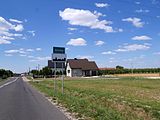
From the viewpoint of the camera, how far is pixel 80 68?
419ft

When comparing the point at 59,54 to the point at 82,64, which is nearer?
the point at 59,54

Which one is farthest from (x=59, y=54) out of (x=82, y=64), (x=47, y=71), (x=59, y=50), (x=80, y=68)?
(x=47, y=71)

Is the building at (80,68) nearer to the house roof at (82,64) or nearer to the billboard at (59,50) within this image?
the house roof at (82,64)

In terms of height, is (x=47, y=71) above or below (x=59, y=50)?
above

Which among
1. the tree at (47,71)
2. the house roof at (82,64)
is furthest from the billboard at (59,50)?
the tree at (47,71)

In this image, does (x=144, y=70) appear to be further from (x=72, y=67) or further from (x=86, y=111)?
(x=86, y=111)

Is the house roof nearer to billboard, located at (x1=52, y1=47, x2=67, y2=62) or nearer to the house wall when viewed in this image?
the house wall

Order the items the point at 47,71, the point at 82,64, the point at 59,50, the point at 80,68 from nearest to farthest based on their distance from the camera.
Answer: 1. the point at 59,50
2. the point at 80,68
3. the point at 82,64
4. the point at 47,71

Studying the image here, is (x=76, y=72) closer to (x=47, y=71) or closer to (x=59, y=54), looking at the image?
(x=47, y=71)

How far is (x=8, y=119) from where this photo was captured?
12820mm

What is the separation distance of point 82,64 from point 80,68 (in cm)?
207

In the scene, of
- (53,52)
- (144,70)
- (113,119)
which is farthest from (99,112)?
(144,70)

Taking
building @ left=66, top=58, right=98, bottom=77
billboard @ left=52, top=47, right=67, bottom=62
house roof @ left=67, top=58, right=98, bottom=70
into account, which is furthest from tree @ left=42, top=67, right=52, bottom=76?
billboard @ left=52, top=47, right=67, bottom=62

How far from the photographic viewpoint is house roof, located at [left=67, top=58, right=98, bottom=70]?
12756cm
